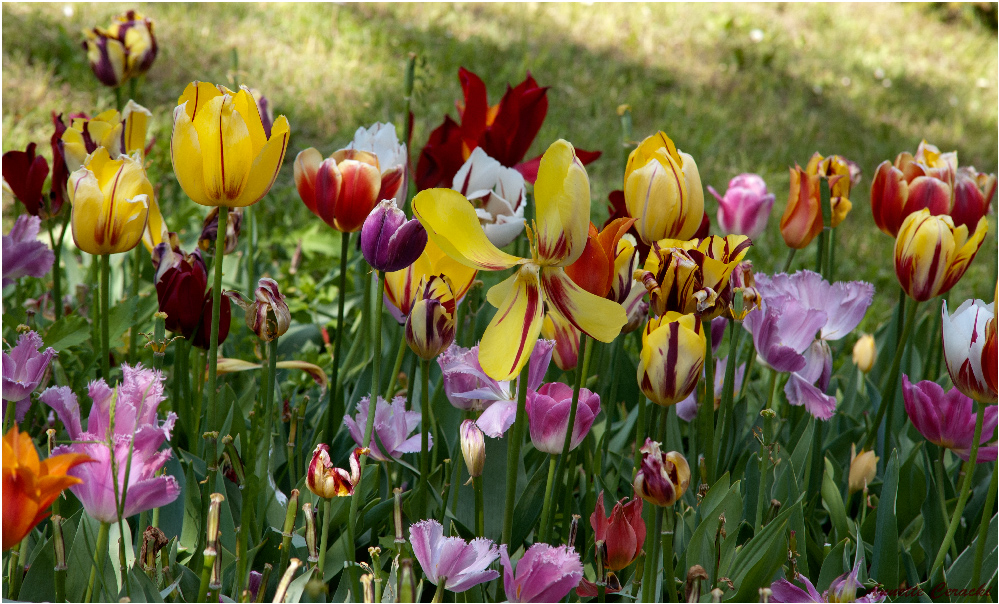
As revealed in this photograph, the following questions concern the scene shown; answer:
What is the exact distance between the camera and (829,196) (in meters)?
1.23

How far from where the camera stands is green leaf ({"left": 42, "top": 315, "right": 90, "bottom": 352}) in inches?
41.8

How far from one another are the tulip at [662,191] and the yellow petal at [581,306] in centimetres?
19

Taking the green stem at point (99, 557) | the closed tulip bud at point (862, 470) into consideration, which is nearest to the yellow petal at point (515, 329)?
the green stem at point (99, 557)

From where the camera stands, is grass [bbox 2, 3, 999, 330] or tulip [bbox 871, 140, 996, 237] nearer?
tulip [bbox 871, 140, 996, 237]

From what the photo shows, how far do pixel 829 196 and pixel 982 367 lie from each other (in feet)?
1.44

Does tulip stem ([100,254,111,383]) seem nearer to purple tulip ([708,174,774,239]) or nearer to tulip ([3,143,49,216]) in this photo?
tulip ([3,143,49,216])

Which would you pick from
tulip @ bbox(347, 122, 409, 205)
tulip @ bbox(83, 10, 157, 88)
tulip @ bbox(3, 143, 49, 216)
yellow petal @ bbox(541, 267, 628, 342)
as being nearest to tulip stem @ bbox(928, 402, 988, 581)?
yellow petal @ bbox(541, 267, 628, 342)

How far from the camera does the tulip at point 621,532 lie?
0.82 m

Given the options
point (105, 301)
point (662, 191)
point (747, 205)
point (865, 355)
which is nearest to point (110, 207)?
point (105, 301)

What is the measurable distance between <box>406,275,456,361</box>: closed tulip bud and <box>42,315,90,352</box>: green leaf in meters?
0.47

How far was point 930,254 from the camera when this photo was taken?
1019 millimetres

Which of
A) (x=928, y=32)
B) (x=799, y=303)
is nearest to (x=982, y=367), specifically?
Answer: (x=799, y=303)

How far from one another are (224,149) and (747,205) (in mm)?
934

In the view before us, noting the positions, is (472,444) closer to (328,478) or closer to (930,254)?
(328,478)
